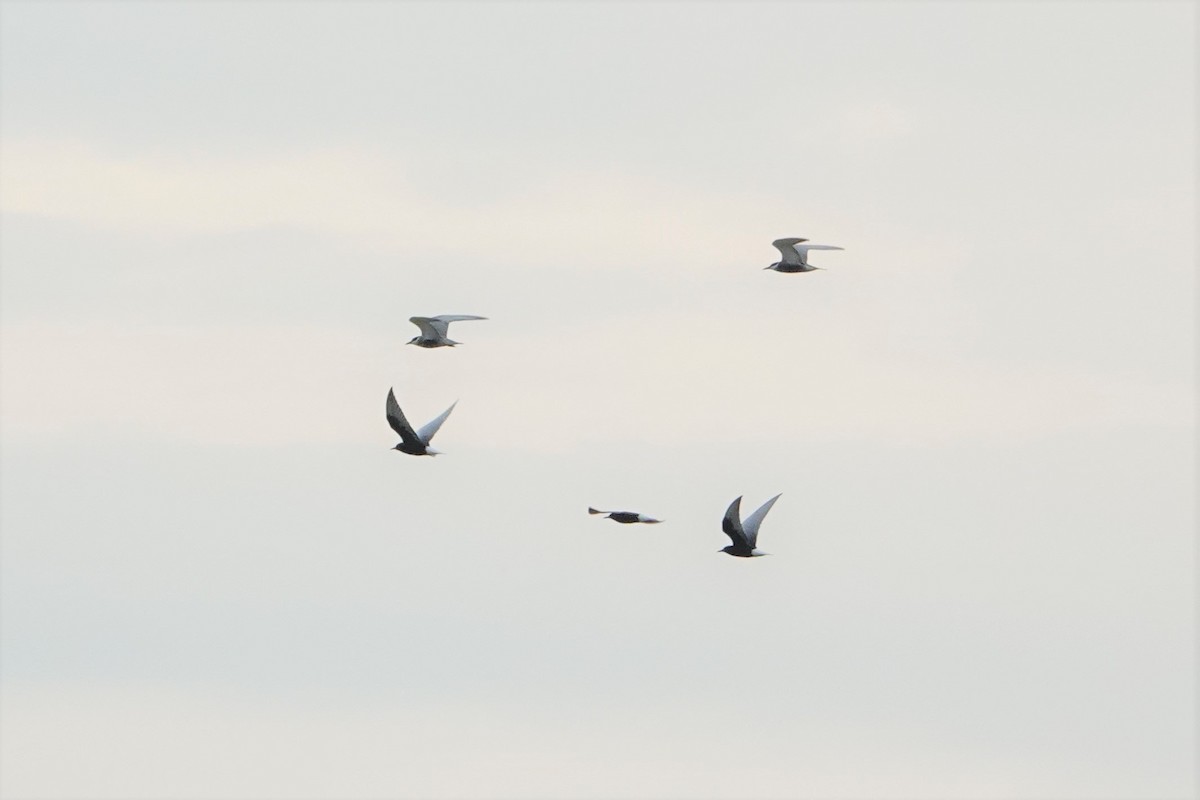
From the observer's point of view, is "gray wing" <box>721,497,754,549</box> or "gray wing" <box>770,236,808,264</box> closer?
"gray wing" <box>721,497,754,549</box>

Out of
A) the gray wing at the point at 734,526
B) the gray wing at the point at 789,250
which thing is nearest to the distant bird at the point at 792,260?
the gray wing at the point at 789,250

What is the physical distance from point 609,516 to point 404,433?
9.19 meters

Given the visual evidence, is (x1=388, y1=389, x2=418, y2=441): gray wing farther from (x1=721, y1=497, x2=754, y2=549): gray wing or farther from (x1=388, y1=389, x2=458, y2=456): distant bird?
(x1=721, y1=497, x2=754, y2=549): gray wing

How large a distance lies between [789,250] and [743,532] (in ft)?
59.6

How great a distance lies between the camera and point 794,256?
115562mm

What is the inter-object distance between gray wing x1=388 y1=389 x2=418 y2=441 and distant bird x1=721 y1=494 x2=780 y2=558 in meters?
12.5

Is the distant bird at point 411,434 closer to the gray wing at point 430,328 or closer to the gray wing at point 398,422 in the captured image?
the gray wing at point 398,422

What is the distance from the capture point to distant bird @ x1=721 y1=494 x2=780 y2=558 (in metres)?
101

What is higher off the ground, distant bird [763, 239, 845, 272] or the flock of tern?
distant bird [763, 239, 845, 272]

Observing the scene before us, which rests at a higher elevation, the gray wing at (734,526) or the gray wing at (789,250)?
the gray wing at (789,250)

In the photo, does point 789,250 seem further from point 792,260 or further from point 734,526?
point 734,526

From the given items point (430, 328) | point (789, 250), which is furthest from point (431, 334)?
point (789, 250)

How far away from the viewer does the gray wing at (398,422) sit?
97625mm

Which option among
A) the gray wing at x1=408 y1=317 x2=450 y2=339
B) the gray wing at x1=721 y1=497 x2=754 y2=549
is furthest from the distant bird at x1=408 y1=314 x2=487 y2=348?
the gray wing at x1=721 y1=497 x2=754 y2=549
